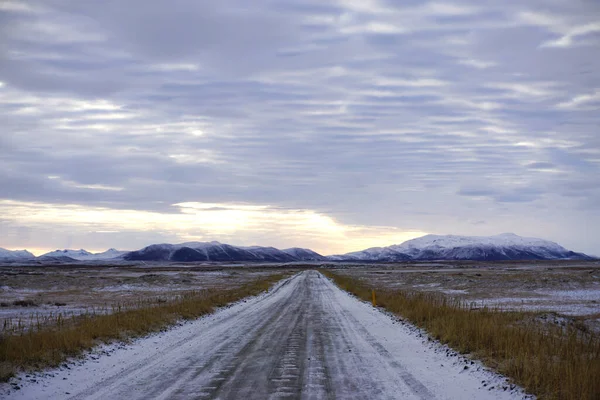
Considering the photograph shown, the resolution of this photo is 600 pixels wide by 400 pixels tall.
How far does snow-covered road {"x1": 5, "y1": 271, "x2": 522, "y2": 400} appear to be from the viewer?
356 inches

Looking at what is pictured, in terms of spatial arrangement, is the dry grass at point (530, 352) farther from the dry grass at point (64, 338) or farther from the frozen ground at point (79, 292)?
the frozen ground at point (79, 292)

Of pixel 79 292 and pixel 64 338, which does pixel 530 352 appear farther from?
pixel 79 292

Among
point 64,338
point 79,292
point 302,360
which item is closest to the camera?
point 302,360

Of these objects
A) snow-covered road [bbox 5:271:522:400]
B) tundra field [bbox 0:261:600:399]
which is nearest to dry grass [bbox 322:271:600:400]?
tundra field [bbox 0:261:600:399]

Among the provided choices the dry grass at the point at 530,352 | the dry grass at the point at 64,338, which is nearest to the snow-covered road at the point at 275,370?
the dry grass at the point at 530,352

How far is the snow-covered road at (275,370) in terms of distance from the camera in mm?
9039

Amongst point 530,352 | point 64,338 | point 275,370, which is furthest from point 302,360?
point 64,338

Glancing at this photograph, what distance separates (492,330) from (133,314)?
13.6 metres

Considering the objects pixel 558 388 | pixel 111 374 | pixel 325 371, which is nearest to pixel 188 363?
pixel 111 374

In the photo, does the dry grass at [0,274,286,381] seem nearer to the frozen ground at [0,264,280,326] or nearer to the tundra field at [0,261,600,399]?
the tundra field at [0,261,600,399]

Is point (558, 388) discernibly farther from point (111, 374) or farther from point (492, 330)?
point (111, 374)

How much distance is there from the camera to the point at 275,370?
10.8 metres

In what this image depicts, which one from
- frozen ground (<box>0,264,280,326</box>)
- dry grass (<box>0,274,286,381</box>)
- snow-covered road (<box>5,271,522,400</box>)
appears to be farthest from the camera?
frozen ground (<box>0,264,280,326</box>)

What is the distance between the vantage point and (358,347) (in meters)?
13.9
